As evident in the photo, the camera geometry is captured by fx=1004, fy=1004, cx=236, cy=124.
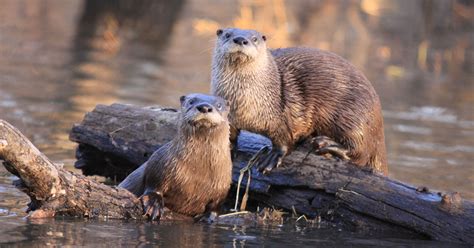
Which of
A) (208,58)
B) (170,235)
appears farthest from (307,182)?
(208,58)

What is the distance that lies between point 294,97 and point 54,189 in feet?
4.94

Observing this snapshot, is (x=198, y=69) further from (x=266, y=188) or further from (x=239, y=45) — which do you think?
(x=239, y=45)

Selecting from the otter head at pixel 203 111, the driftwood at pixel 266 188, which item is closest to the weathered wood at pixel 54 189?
the driftwood at pixel 266 188

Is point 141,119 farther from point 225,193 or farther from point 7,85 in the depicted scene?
point 7,85

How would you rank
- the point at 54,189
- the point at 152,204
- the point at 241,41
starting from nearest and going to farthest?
the point at 54,189
the point at 152,204
the point at 241,41

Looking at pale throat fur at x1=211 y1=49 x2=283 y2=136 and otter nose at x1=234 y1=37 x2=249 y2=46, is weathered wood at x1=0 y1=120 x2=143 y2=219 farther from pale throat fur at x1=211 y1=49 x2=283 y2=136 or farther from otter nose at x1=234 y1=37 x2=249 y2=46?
otter nose at x1=234 y1=37 x2=249 y2=46

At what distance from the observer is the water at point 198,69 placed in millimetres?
4910

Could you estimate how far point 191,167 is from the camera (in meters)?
5.01

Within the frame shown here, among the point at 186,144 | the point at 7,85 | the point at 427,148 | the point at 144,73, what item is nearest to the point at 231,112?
the point at 186,144

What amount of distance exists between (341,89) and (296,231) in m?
0.95

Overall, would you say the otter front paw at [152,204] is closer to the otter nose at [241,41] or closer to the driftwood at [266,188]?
the driftwood at [266,188]

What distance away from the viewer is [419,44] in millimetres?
15555

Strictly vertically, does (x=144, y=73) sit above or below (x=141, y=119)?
above

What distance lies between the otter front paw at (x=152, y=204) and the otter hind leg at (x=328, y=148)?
94 cm
